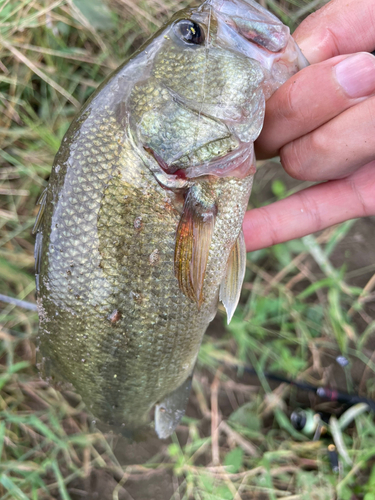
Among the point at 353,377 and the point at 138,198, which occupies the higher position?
the point at 138,198

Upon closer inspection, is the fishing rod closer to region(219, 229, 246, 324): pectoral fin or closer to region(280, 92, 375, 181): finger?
region(219, 229, 246, 324): pectoral fin

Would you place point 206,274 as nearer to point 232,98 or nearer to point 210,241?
point 210,241

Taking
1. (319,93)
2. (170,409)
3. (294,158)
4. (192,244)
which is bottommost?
(170,409)

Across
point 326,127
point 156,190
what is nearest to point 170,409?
point 156,190

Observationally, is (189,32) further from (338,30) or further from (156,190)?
(338,30)

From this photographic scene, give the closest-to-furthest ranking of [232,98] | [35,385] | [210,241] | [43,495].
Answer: [232,98], [210,241], [43,495], [35,385]

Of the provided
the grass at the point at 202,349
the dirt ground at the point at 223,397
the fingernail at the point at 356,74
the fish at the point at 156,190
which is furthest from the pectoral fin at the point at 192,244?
the dirt ground at the point at 223,397

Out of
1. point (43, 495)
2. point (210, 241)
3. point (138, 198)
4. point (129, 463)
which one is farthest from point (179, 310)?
point (43, 495)
